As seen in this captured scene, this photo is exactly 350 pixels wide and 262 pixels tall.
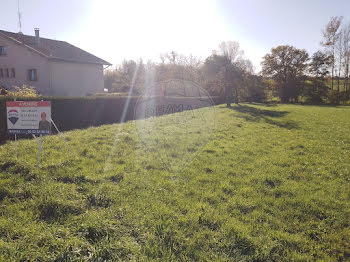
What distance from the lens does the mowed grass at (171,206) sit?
260 cm

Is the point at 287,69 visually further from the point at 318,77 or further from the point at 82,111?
A: the point at 82,111

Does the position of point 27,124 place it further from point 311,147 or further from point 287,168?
point 311,147

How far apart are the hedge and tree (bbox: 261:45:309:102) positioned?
39444 millimetres

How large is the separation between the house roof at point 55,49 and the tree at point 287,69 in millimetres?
36577

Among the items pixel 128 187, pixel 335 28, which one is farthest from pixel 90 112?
pixel 335 28

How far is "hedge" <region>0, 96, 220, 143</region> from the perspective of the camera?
36.8 feet

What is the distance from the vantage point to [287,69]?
45.7 metres

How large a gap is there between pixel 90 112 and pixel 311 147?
12.7 meters

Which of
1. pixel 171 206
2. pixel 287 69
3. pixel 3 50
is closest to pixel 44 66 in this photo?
pixel 3 50

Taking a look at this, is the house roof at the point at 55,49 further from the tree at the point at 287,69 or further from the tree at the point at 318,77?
the tree at the point at 318,77

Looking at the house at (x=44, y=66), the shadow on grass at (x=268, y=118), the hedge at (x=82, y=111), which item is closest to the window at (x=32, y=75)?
the house at (x=44, y=66)

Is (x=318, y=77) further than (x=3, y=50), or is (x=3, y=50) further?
(x=318, y=77)

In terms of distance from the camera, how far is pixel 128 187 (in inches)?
162

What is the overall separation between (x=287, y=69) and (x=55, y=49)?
147 ft
